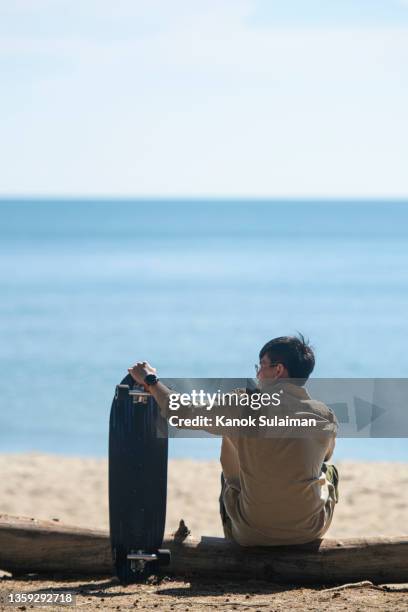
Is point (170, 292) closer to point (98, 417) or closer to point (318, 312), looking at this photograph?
point (318, 312)

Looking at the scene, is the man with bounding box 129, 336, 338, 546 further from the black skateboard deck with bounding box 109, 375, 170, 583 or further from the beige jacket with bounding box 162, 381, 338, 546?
the black skateboard deck with bounding box 109, 375, 170, 583

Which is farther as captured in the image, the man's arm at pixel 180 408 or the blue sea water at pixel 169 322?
the blue sea water at pixel 169 322

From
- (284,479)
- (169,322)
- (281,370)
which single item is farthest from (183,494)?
(169,322)

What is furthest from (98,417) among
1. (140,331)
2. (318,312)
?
(318,312)

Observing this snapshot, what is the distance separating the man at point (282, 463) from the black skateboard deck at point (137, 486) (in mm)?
272

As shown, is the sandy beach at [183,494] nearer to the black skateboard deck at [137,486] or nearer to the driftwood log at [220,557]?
the driftwood log at [220,557]

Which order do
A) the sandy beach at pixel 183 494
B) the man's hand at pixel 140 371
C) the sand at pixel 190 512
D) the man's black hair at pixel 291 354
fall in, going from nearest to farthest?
the sand at pixel 190 512, the man's black hair at pixel 291 354, the man's hand at pixel 140 371, the sandy beach at pixel 183 494

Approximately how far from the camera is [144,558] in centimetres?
566

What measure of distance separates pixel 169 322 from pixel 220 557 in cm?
3769

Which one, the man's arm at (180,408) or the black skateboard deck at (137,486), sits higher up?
the man's arm at (180,408)

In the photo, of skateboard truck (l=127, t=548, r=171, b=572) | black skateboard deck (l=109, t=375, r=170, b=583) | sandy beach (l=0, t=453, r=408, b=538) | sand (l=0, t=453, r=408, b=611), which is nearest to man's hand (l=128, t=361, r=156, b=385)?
black skateboard deck (l=109, t=375, r=170, b=583)

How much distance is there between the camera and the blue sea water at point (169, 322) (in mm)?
23938

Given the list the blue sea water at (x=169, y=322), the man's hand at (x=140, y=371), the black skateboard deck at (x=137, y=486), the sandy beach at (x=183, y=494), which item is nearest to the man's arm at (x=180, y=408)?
the man's hand at (x=140, y=371)

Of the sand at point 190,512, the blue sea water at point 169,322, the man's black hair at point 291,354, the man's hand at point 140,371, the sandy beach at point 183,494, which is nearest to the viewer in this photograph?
the sand at point 190,512
